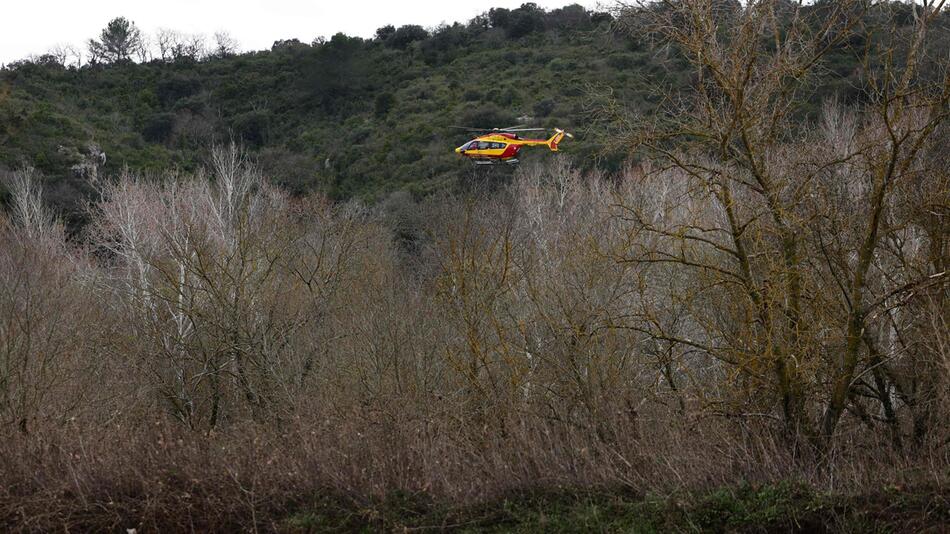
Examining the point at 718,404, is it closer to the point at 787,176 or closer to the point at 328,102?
the point at 787,176

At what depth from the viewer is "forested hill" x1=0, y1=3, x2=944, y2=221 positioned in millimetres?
45803

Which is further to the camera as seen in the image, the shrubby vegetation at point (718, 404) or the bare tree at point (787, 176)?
the bare tree at point (787, 176)

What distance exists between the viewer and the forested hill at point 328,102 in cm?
4580

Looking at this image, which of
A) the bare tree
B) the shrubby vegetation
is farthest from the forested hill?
the bare tree

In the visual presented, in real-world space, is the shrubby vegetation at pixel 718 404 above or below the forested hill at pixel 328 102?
below

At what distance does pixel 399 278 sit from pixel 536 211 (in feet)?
20.0

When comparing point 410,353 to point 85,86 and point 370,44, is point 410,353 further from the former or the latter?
point 370,44

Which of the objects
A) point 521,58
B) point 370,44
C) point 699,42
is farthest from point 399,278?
point 370,44

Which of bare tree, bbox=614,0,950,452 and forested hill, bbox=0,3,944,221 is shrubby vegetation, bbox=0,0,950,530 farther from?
forested hill, bbox=0,3,944,221

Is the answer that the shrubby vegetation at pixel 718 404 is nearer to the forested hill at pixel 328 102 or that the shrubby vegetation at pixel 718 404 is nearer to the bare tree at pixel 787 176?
the bare tree at pixel 787 176

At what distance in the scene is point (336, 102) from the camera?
6181 cm

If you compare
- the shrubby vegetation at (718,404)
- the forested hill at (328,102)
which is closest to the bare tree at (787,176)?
the shrubby vegetation at (718,404)

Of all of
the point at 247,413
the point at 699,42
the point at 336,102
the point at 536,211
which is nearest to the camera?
the point at 699,42

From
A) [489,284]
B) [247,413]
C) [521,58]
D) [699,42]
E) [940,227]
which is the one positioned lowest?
[247,413]
